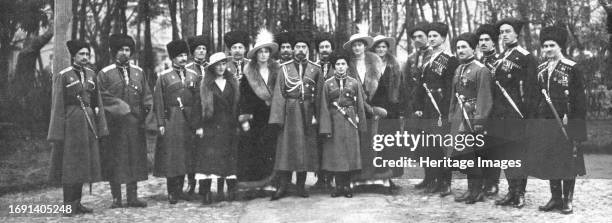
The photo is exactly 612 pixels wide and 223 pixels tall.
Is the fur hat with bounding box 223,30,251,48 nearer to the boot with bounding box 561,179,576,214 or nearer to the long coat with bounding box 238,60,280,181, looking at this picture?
the long coat with bounding box 238,60,280,181

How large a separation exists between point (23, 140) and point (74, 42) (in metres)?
5.27

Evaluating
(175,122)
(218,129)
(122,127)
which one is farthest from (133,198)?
(218,129)

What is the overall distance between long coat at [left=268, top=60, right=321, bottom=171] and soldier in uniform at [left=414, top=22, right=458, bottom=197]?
1.20 metres

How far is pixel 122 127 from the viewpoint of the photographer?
21.1 feet

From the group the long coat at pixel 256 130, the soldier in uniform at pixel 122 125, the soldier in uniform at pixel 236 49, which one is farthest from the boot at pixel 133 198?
the soldier in uniform at pixel 236 49

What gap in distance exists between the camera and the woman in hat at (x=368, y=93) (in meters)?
6.91

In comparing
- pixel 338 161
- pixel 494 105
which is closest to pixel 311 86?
pixel 338 161

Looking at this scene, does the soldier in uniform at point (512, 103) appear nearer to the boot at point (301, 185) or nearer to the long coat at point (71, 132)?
the boot at point (301, 185)

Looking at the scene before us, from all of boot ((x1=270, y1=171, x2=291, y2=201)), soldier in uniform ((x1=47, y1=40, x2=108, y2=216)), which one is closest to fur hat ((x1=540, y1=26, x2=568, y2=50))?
boot ((x1=270, y1=171, x2=291, y2=201))

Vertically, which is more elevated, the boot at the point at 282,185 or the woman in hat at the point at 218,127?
the woman in hat at the point at 218,127

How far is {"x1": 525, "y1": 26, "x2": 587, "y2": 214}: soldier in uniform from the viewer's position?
5.67 metres

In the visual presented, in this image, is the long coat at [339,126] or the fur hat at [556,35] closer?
the fur hat at [556,35]

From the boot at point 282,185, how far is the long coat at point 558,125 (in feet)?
8.04

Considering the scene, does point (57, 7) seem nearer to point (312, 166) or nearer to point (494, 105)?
point (312, 166)
